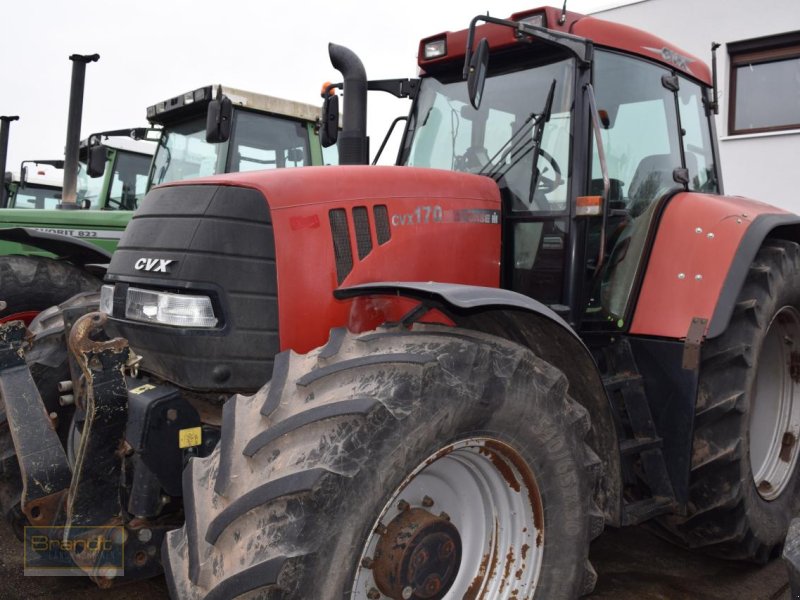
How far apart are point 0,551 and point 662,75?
12.0ft

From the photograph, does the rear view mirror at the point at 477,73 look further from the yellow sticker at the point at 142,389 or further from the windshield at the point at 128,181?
the windshield at the point at 128,181

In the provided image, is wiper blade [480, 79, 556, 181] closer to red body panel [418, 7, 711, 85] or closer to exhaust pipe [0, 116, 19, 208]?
red body panel [418, 7, 711, 85]

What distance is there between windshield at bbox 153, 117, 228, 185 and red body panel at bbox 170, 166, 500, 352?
9.74 ft

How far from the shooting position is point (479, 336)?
2109 millimetres

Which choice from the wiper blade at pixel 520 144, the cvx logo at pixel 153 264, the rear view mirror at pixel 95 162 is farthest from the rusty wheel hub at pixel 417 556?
the rear view mirror at pixel 95 162

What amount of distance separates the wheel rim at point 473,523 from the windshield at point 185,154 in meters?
3.71

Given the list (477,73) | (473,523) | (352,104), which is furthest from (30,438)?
(477,73)

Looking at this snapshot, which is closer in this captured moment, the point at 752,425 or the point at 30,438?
the point at 30,438

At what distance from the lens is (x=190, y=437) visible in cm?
219

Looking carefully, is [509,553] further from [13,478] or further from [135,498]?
[13,478]

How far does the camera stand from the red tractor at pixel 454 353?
1.77 m

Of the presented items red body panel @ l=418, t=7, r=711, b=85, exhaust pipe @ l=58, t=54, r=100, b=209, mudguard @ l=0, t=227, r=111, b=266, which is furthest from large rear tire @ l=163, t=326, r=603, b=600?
exhaust pipe @ l=58, t=54, r=100, b=209

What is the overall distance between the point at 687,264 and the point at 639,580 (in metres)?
1.34

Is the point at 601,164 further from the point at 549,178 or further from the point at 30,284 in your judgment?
the point at 30,284
